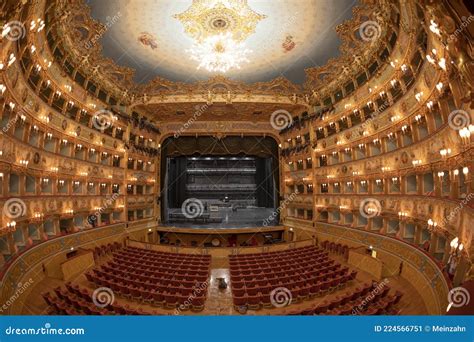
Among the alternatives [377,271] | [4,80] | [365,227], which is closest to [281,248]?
[365,227]

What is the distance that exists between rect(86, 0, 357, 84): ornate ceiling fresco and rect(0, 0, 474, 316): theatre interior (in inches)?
5.2

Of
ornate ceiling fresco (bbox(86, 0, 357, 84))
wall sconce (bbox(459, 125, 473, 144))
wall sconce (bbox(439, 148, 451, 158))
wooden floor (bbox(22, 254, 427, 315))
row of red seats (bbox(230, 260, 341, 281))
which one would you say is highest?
ornate ceiling fresco (bbox(86, 0, 357, 84))

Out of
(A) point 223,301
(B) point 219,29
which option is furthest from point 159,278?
(B) point 219,29

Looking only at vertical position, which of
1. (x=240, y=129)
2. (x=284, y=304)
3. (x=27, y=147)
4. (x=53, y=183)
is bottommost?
(x=284, y=304)

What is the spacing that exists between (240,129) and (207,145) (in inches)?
164

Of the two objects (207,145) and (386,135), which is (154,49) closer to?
(207,145)

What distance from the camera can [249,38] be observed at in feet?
57.9

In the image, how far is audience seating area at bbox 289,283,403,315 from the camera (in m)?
9.87

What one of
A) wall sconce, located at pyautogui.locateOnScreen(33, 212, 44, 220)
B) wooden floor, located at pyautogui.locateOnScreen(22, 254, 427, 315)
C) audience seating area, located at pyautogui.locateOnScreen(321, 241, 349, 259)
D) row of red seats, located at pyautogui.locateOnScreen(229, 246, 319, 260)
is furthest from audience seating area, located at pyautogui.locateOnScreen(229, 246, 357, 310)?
wall sconce, located at pyautogui.locateOnScreen(33, 212, 44, 220)

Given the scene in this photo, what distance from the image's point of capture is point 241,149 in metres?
Answer: 30.6

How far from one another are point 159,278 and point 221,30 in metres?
15.1

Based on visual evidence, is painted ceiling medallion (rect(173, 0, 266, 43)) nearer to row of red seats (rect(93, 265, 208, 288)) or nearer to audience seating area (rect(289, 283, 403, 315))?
row of red seats (rect(93, 265, 208, 288))

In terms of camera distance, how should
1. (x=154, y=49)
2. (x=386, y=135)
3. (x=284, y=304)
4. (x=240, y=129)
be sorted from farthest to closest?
(x=240, y=129), (x=154, y=49), (x=386, y=135), (x=284, y=304)

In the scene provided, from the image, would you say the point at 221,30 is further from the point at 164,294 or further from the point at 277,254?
the point at 277,254
